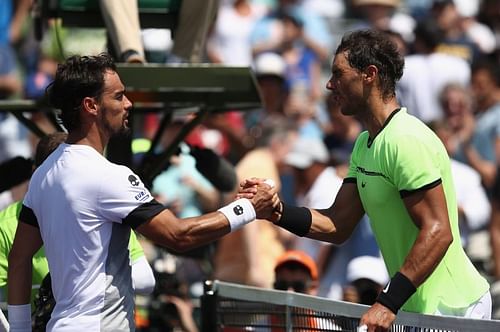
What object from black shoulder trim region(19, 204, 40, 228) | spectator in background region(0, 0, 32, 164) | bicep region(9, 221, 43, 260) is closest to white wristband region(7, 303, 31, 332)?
bicep region(9, 221, 43, 260)

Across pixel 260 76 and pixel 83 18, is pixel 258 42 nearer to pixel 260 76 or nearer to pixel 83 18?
pixel 260 76

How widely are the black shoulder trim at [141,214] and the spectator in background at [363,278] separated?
3770mm

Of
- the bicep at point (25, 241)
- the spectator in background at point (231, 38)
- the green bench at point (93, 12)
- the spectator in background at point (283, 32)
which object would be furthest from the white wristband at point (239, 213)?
the spectator in background at point (231, 38)

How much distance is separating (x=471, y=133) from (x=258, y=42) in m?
3.11

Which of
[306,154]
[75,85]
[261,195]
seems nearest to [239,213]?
[261,195]

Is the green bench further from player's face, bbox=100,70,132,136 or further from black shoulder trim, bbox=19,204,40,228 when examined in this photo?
black shoulder trim, bbox=19,204,40,228

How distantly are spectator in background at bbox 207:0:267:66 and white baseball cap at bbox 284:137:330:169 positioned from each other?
270 centimetres

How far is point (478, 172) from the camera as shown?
41.5 ft

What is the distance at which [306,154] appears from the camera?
12.1m

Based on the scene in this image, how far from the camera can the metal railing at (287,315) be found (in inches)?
213

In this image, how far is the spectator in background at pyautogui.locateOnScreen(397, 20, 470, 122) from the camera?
13422 millimetres

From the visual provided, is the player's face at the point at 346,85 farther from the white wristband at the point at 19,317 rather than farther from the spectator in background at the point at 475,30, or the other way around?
the spectator in background at the point at 475,30

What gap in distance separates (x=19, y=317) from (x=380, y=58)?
2.00 m

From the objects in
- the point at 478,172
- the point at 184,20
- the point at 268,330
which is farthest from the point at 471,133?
the point at 268,330
